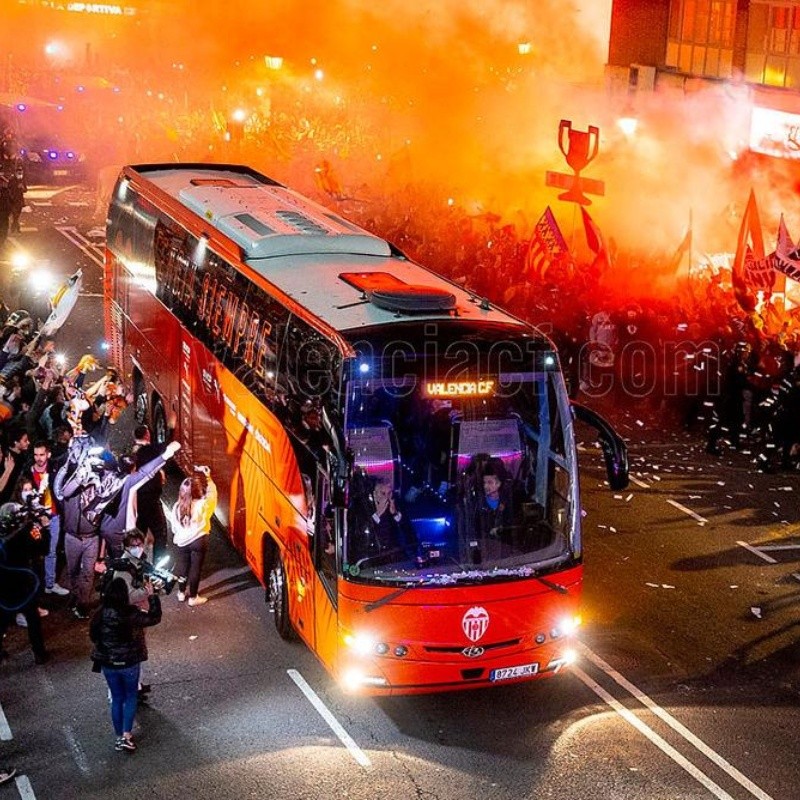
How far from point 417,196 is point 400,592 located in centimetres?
2012

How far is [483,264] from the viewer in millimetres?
21422

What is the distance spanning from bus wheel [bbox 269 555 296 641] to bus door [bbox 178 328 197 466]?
321cm

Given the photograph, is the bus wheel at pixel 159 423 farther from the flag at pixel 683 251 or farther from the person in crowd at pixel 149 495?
the flag at pixel 683 251

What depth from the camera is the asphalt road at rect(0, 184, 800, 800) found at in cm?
854

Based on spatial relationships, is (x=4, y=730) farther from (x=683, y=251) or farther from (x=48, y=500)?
(x=683, y=251)

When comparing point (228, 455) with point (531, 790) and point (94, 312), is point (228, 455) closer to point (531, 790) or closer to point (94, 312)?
point (531, 790)

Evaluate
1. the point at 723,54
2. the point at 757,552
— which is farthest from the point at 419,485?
the point at 723,54

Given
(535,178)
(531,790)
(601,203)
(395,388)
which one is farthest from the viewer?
(535,178)

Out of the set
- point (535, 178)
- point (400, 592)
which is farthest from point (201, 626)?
point (535, 178)

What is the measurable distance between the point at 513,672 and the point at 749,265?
33.7 ft

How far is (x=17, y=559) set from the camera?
380 inches

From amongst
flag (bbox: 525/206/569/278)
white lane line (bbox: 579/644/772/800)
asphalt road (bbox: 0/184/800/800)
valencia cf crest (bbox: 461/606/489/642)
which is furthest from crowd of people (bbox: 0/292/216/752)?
flag (bbox: 525/206/569/278)

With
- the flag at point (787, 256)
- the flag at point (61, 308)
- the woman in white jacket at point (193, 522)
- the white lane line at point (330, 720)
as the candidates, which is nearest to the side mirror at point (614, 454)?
the white lane line at point (330, 720)

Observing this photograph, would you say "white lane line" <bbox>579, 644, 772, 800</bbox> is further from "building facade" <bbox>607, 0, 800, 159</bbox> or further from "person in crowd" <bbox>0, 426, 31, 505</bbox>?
"building facade" <bbox>607, 0, 800, 159</bbox>
